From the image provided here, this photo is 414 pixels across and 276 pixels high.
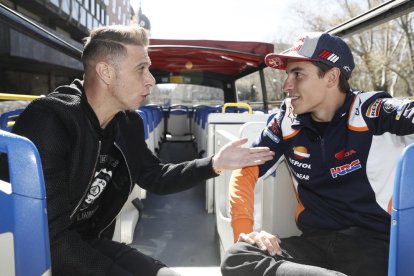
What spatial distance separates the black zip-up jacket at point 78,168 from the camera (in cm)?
116

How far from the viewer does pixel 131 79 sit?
1557 millimetres

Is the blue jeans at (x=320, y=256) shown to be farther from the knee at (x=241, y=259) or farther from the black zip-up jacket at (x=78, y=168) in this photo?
the black zip-up jacket at (x=78, y=168)

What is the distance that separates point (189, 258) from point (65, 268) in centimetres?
157

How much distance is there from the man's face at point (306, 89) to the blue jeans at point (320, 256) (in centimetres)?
54

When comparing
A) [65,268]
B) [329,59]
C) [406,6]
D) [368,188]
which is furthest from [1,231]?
[406,6]

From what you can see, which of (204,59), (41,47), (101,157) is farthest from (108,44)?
(41,47)

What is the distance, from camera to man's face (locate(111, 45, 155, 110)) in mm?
1530

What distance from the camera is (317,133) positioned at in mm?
1633

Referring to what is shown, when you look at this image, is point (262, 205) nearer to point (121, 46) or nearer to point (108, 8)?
point (121, 46)

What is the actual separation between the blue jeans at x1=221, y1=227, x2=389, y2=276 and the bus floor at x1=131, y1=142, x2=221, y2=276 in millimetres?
1000

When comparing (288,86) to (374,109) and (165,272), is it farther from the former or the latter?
(165,272)

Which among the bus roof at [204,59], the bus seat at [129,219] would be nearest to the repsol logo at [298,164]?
the bus seat at [129,219]

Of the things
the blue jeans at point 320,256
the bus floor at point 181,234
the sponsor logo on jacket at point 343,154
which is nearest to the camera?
the blue jeans at point 320,256

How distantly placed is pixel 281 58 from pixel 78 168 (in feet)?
3.43
